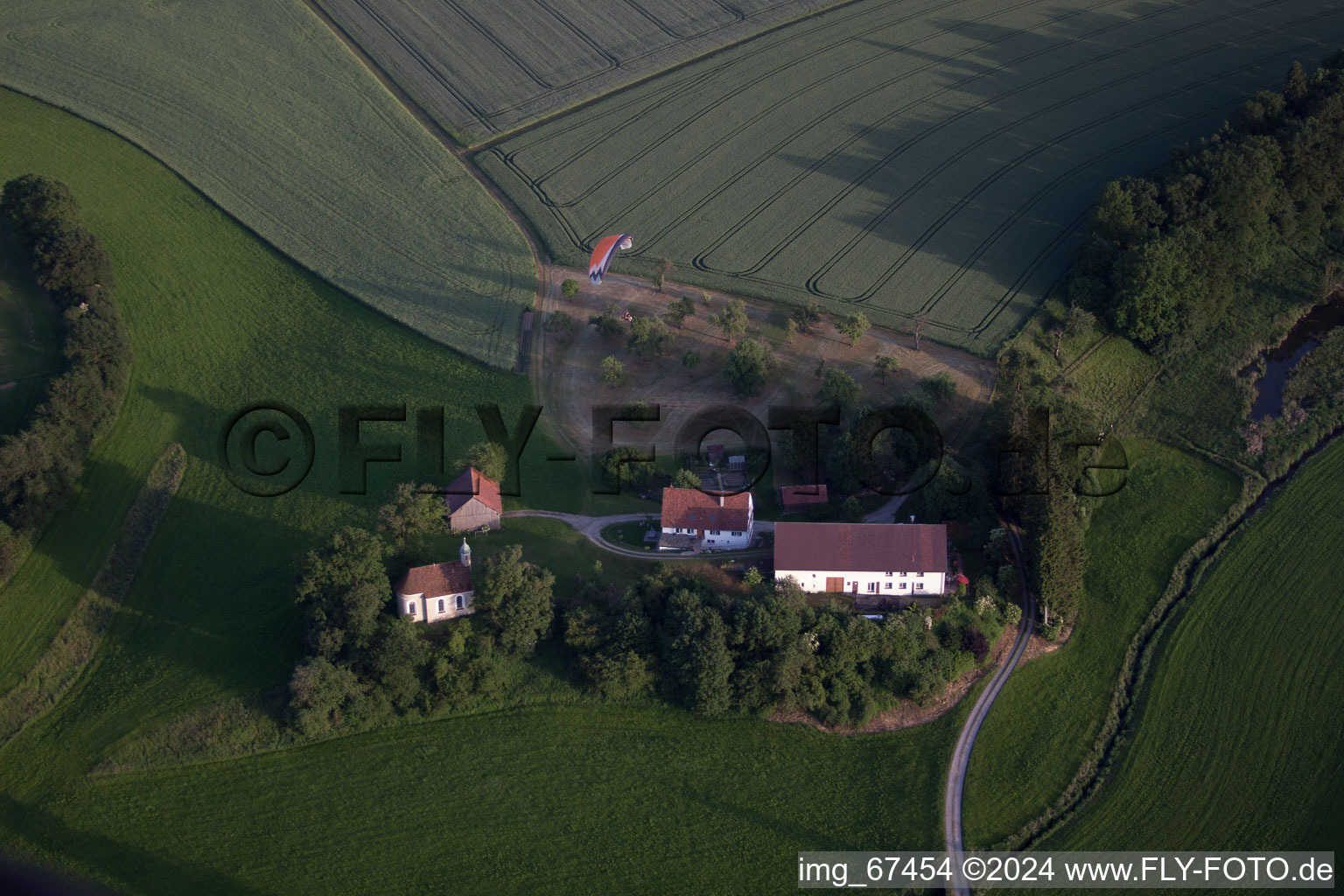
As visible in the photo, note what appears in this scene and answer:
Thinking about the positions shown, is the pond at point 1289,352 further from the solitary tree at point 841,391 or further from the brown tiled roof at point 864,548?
the brown tiled roof at point 864,548

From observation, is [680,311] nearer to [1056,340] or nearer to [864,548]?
[864,548]

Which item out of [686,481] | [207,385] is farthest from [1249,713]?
[207,385]

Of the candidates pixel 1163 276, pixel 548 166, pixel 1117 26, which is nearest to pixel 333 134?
pixel 548 166

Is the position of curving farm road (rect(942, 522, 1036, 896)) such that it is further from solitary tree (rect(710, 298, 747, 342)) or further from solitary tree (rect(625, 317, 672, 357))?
solitary tree (rect(625, 317, 672, 357))

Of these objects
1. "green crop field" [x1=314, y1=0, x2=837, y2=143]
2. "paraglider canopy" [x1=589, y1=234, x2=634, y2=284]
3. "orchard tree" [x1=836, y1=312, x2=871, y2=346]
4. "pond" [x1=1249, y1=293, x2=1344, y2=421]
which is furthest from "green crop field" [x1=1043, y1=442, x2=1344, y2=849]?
"green crop field" [x1=314, y1=0, x2=837, y2=143]

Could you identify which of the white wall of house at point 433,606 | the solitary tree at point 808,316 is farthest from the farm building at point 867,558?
the solitary tree at point 808,316

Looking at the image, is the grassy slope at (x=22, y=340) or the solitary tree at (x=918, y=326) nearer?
the grassy slope at (x=22, y=340)
